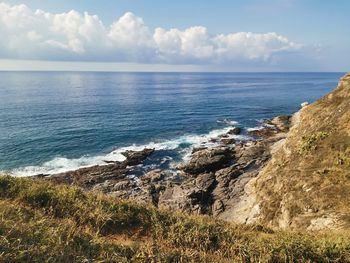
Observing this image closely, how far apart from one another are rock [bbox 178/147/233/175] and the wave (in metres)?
3.95

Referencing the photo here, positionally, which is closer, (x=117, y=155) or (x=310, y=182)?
(x=310, y=182)

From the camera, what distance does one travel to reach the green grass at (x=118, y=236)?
7.75m

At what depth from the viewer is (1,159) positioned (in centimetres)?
4466

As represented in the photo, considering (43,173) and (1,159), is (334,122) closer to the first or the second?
(43,173)

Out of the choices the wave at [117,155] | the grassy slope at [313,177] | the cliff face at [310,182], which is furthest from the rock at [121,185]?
the grassy slope at [313,177]

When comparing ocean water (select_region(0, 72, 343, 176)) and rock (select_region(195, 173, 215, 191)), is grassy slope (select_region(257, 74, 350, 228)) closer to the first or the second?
rock (select_region(195, 173, 215, 191))

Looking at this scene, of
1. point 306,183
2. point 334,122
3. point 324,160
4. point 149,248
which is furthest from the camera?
point 334,122

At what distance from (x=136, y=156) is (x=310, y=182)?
29.2 m

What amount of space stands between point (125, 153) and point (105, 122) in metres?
24.0

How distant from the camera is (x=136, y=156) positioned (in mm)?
46875

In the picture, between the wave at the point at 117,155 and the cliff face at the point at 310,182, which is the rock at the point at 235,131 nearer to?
the wave at the point at 117,155

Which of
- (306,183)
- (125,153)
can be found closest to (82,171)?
(125,153)

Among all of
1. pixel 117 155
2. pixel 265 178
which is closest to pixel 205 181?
pixel 265 178

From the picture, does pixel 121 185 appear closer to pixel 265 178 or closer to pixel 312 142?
pixel 265 178
